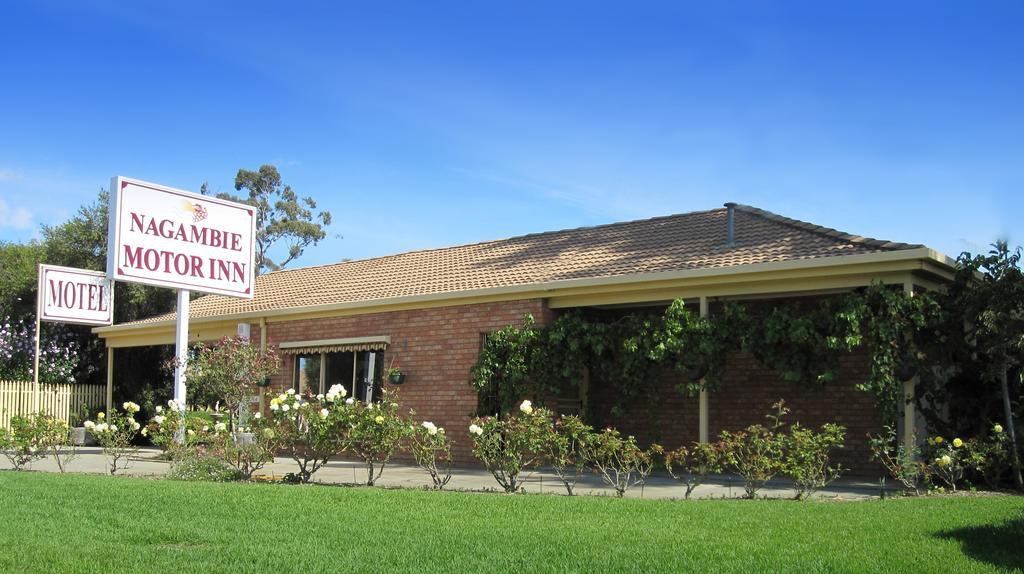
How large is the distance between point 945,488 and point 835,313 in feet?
8.09

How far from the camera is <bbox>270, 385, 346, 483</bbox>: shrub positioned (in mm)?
12195

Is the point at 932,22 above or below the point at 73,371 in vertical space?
above

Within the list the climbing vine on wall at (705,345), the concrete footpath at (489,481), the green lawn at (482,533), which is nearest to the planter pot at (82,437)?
the concrete footpath at (489,481)

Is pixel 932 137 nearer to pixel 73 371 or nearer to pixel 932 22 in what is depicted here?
pixel 932 22

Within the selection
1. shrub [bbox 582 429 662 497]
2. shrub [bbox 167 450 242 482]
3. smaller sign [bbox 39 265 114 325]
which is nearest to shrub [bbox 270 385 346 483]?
shrub [bbox 167 450 242 482]

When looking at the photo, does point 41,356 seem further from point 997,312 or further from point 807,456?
point 997,312

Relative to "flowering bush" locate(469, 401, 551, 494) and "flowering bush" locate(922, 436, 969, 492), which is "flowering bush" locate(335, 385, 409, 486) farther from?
"flowering bush" locate(922, 436, 969, 492)

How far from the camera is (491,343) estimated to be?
16.1m

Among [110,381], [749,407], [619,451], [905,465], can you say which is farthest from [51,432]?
[905,465]

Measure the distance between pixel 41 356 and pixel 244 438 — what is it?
1581cm

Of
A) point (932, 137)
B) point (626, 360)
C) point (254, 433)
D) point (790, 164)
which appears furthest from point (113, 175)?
point (932, 137)

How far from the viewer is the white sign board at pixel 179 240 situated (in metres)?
17.0

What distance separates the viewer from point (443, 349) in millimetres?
17234

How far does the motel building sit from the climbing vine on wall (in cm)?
38
